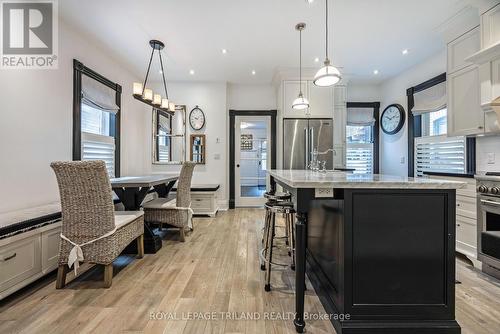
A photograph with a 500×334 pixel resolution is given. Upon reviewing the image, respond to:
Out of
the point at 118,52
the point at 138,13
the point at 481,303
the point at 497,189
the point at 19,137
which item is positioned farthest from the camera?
the point at 118,52

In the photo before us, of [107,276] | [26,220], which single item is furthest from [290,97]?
[26,220]

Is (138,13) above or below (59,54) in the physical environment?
above

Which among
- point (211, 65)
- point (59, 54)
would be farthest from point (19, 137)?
point (211, 65)

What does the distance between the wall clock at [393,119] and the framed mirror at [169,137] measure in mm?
4338

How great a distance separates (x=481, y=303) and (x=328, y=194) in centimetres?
161

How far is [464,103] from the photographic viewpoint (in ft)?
9.32

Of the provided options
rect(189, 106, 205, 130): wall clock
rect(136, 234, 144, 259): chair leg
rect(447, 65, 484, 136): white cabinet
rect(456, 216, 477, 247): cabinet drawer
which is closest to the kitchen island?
rect(456, 216, 477, 247): cabinet drawer

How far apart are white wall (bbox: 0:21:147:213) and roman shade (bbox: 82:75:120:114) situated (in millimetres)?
232

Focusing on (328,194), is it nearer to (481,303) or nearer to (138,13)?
(481,303)

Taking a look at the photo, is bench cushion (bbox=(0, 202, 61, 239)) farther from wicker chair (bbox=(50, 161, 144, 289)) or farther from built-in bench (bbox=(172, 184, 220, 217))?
built-in bench (bbox=(172, 184, 220, 217))

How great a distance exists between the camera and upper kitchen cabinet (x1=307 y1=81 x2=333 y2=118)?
4625 millimetres

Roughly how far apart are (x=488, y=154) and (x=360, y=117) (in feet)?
8.19

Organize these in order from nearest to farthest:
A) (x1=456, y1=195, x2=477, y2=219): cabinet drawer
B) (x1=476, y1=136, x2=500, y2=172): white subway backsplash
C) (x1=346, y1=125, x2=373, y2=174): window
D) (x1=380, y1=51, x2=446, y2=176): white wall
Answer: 1. (x1=456, y1=195, x2=477, y2=219): cabinet drawer
2. (x1=476, y1=136, x2=500, y2=172): white subway backsplash
3. (x1=380, y1=51, x2=446, y2=176): white wall
4. (x1=346, y1=125, x2=373, y2=174): window

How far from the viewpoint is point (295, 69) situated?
450 centimetres
